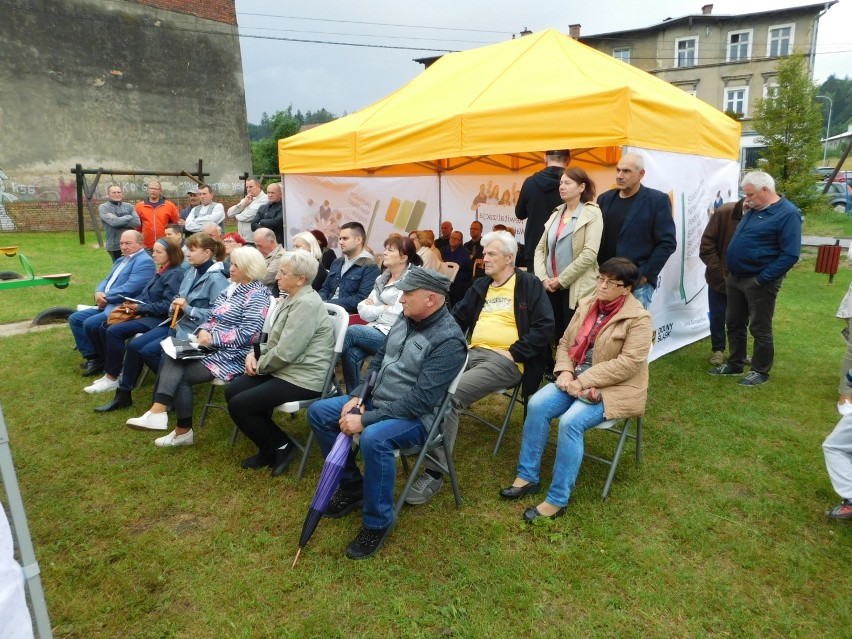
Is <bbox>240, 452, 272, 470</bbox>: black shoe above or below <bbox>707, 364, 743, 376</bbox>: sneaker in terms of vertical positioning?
below

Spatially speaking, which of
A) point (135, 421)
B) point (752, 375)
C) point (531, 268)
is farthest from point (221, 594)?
point (752, 375)

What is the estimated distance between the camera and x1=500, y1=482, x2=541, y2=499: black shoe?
326cm

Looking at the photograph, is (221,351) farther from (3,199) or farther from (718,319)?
(3,199)

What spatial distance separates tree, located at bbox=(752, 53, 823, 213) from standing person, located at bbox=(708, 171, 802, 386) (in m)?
12.6

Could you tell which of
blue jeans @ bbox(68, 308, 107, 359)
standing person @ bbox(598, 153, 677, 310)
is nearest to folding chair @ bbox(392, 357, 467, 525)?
standing person @ bbox(598, 153, 677, 310)

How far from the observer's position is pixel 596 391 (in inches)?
126

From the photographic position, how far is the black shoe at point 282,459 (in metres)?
3.58

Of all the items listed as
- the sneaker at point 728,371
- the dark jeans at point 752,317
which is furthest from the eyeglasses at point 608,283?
the sneaker at point 728,371

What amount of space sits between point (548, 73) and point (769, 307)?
2.84 meters

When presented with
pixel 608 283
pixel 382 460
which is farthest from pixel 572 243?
pixel 382 460

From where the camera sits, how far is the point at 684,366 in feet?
18.4

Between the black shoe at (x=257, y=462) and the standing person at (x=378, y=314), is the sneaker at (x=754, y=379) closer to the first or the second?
the standing person at (x=378, y=314)

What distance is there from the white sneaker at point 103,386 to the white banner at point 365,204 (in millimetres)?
3636

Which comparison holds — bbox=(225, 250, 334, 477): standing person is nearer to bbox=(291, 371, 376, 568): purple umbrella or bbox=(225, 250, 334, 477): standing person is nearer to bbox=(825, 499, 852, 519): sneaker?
bbox=(291, 371, 376, 568): purple umbrella
